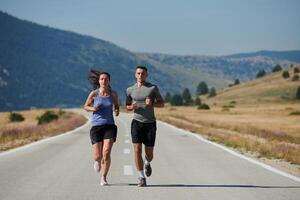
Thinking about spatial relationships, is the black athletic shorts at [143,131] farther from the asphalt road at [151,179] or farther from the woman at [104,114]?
the asphalt road at [151,179]

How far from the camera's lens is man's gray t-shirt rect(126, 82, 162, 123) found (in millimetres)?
10461

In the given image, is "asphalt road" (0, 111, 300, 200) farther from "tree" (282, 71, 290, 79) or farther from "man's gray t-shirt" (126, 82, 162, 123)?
"tree" (282, 71, 290, 79)

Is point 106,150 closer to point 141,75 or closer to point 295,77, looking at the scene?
point 141,75

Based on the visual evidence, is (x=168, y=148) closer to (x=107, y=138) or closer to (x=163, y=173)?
(x=163, y=173)

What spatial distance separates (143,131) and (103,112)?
74 centimetres

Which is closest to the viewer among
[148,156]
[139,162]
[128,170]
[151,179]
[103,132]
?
[103,132]

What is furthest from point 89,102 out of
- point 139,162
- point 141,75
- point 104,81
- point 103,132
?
point 139,162

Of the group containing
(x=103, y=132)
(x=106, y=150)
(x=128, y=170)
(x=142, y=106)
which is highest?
(x=142, y=106)

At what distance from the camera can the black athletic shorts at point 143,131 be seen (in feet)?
34.7

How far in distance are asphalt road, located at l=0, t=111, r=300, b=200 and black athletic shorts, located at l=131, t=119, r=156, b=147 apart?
78cm

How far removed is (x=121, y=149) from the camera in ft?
65.4

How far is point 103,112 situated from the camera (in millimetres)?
10625

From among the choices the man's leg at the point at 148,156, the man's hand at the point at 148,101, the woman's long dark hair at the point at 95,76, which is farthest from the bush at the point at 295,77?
the man's hand at the point at 148,101

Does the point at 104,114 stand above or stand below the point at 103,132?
above
